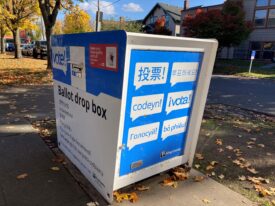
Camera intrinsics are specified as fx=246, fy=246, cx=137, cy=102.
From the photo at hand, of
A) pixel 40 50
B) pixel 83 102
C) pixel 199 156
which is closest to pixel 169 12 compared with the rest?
pixel 40 50

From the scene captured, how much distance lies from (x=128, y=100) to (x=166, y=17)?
4058 cm

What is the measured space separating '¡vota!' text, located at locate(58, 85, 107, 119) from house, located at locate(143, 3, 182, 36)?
3686 centimetres

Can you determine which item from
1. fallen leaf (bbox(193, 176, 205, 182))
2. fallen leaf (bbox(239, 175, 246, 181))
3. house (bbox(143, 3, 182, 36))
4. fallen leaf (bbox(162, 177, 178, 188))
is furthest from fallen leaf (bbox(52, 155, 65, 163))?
house (bbox(143, 3, 182, 36))

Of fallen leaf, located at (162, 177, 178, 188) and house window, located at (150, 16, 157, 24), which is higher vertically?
house window, located at (150, 16, 157, 24)

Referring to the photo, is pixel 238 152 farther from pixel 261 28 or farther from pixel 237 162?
pixel 261 28

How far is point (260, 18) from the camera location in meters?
25.7

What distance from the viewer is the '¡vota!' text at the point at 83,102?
250 centimetres

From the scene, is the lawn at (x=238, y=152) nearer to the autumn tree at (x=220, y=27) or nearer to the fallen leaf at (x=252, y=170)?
the fallen leaf at (x=252, y=170)

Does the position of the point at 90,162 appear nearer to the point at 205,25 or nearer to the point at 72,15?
the point at 72,15

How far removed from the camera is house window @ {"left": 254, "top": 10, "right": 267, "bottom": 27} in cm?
2536

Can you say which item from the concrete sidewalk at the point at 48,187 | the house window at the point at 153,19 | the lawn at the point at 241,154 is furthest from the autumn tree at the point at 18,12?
the house window at the point at 153,19

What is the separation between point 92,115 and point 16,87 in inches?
290

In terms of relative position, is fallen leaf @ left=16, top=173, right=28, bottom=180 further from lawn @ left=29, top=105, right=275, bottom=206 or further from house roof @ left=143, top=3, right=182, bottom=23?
house roof @ left=143, top=3, right=182, bottom=23

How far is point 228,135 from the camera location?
4785 millimetres
